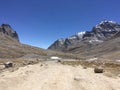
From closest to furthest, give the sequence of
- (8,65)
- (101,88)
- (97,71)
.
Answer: (101,88), (97,71), (8,65)

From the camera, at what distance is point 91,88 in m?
24.2

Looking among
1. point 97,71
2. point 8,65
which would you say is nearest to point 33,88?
point 97,71

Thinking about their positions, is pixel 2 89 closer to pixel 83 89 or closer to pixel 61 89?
pixel 61 89

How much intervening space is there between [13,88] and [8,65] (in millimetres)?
40921

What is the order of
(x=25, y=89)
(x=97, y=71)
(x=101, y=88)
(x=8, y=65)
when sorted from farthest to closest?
(x=8, y=65)
(x=97, y=71)
(x=101, y=88)
(x=25, y=89)

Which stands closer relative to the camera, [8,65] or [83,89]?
[83,89]

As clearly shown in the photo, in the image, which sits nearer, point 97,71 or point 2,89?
point 2,89

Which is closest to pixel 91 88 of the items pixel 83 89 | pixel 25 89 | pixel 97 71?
pixel 83 89

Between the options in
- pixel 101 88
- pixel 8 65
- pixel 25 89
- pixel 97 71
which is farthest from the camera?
pixel 8 65

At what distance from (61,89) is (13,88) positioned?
436 centimetres

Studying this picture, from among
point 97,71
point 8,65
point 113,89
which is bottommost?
point 113,89

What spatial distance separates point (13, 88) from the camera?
78.1ft

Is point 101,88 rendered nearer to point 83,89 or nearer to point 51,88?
point 83,89

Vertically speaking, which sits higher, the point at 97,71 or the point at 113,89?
the point at 97,71
